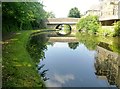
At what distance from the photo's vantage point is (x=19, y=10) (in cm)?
2597

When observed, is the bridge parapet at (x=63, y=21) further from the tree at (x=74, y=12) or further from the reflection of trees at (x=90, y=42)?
the reflection of trees at (x=90, y=42)

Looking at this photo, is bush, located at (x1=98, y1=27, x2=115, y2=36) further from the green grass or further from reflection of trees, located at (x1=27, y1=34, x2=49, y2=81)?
the green grass

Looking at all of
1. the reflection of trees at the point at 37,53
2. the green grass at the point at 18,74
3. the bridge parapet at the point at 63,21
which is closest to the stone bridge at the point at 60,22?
the bridge parapet at the point at 63,21

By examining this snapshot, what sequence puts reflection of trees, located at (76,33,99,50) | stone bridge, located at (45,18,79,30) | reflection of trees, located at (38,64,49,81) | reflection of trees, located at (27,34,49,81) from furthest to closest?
stone bridge, located at (45,18,79,30)
reflection of trees, located at (76,33,99,50)
reflection of trees, located at (27,34,49,81)
reflection of trees, located at (38,64,49,81)

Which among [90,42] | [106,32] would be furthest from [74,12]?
[90,42]

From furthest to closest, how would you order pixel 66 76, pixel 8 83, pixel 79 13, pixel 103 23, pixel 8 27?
pixel 79 13
pixel 103 23
pixel 8 27
pixel 66 76
pixel 8 83

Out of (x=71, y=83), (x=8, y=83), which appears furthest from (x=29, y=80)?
(x=71, y=83)

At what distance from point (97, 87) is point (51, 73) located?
3455mm

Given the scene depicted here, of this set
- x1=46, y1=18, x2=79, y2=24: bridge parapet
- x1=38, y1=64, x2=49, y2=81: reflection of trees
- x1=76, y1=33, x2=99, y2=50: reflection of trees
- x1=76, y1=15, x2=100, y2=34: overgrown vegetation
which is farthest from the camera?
x1=46, y1=18, x2=79, y2=24: bridge parapet

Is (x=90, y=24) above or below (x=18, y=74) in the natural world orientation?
below

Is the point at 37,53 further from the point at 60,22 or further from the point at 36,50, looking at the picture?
the point at 60,22

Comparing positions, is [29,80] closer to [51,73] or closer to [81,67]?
[51,73]

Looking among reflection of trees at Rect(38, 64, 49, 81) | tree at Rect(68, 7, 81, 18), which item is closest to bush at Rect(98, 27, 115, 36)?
reflection of trees at Rect(38, 64, 49, 81)

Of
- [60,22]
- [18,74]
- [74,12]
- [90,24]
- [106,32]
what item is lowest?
[60,22]
